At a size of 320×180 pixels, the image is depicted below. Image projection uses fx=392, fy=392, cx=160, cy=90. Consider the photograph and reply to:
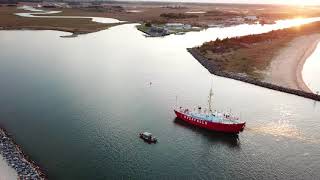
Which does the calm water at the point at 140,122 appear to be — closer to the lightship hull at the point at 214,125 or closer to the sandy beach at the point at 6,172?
the lightship hull at the point at 214,125

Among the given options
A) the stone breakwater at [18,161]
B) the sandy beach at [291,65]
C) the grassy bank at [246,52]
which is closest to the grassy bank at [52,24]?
the grassy bank at [246,52]

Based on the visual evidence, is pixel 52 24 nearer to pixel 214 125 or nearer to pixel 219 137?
pixel 214 125

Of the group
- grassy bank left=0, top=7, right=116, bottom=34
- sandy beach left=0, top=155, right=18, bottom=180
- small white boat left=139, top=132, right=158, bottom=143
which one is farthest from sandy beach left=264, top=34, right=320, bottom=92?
grassy bank left=0, top=7, right=116, bottom=34

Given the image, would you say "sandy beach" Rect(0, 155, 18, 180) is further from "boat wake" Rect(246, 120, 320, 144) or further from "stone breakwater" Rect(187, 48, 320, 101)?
"stone breakwater" Rect(187, 48, 320, 101)

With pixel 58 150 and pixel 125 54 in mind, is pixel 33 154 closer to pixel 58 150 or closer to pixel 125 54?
pixel 58 150

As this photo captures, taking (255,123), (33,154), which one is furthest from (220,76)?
(33,154)

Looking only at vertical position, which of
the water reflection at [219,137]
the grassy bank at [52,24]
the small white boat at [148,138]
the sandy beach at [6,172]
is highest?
the sandy beach at [6,172]
